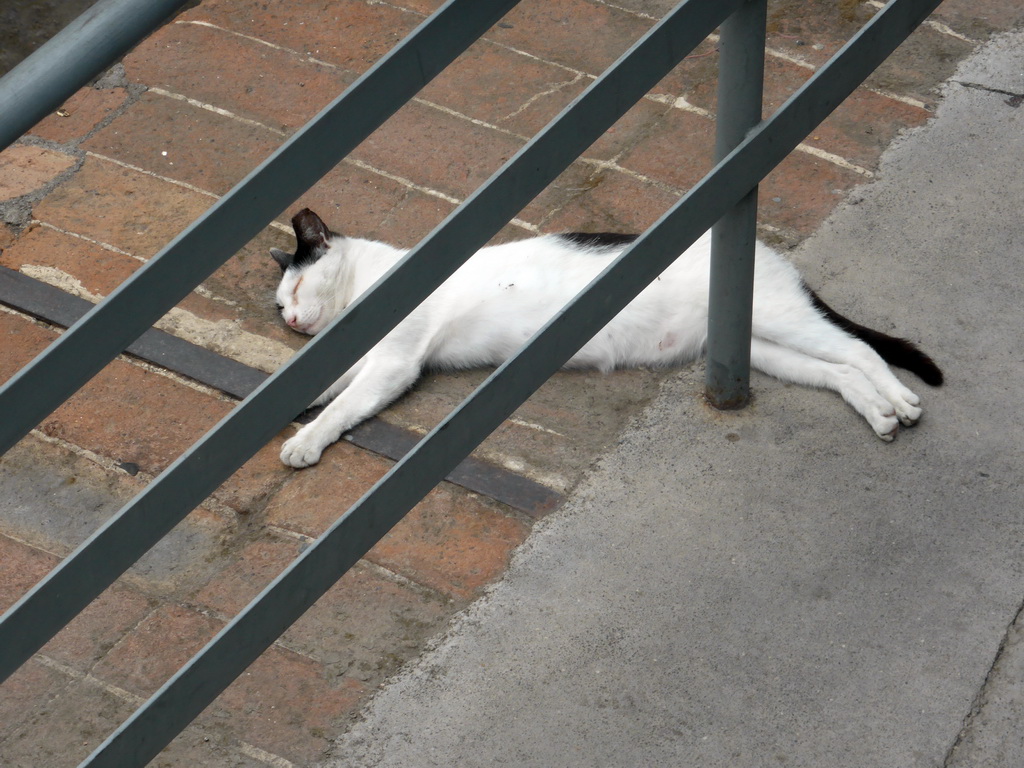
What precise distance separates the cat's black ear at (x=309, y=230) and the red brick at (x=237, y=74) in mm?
682

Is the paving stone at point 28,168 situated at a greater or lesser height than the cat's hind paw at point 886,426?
greater

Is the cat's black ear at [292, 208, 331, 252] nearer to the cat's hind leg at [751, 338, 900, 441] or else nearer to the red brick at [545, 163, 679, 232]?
the red brick at [545, 163, 679, 232]

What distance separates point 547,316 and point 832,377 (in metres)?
0.76

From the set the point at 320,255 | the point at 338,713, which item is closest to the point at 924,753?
the point at 338,713

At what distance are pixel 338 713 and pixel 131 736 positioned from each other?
0.59 m

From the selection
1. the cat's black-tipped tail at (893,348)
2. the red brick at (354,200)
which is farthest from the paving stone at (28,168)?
the cat's black-tipped tail at (893,348)

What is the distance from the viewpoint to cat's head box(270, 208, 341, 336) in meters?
3.00

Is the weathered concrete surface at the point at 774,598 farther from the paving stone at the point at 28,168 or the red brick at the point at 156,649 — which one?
the paving stone at the point at 28,168

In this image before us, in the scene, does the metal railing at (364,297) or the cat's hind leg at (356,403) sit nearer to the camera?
the metal railing at (364,297)

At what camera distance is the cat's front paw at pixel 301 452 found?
263 centimetres

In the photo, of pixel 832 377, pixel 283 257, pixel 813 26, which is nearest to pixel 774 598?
pixel 832 377

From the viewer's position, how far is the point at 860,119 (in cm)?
340

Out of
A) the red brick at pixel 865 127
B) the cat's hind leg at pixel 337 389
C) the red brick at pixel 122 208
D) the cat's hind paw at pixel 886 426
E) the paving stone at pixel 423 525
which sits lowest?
the cat's hind leg at pixel 337 389

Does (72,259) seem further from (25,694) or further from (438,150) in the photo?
(25,694)
